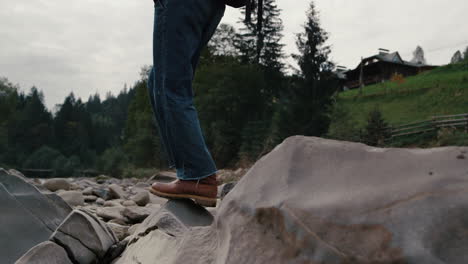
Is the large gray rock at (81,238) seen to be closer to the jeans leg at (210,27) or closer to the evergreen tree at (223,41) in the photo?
the jeans leg at (210,27)

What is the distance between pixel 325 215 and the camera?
1.04m

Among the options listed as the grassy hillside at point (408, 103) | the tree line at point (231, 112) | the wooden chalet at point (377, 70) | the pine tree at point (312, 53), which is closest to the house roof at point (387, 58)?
the wooden chalet at point (377, 70)

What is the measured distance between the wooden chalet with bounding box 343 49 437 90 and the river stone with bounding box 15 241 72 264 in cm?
4359

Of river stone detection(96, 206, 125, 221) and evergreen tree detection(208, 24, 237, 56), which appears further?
evergreen tree detection(208, 24, 237, 56)

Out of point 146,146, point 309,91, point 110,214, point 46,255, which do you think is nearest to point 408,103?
point 309,91

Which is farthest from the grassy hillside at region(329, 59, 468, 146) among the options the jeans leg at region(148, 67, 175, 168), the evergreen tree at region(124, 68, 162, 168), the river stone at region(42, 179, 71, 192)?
the evergreen tree at region(124, 68, 162, 168)

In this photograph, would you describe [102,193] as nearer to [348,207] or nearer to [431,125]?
[348,207]

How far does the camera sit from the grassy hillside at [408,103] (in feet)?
66.6

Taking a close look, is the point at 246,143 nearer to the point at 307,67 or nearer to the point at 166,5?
the point at 307,67

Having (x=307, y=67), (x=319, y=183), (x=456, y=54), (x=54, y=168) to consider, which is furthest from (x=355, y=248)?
(x=456, y=54)

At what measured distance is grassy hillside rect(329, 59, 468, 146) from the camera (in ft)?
66.6

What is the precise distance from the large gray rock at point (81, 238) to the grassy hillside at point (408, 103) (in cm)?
1623

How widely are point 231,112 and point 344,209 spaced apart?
28.6 meters

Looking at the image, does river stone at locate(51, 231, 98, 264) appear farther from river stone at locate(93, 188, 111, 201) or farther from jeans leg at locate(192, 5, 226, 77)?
river stone at locate(93, 188, 111, 201)
